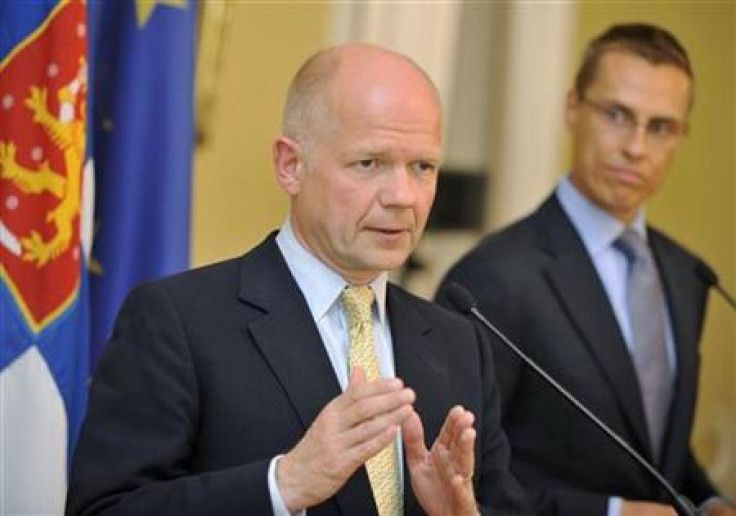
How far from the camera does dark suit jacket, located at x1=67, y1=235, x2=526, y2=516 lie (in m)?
1.67

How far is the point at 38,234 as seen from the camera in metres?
2.30

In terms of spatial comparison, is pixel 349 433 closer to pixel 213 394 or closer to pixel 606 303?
pixel 213 394

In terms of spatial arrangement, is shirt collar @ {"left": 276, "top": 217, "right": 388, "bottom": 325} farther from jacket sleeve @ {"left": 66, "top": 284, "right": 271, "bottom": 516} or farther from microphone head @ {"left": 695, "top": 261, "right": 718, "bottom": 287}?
microphone head @ {"left": 695, "top": 261, "right": 718, "bottom": 287}

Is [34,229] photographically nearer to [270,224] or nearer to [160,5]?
[160,5]

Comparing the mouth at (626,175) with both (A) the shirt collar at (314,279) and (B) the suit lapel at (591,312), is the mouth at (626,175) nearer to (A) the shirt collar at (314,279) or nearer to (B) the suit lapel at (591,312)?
(B) the suit lapel at (591,312)

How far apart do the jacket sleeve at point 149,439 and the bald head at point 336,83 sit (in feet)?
1.18

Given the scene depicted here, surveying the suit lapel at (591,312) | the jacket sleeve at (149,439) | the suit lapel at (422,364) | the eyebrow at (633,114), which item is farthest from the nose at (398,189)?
the eyebrow at (633,114)

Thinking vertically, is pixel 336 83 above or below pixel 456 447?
above

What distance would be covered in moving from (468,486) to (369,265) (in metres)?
0.38

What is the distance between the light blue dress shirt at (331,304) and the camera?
1.87 metres

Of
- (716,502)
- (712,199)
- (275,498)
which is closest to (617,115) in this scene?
(716,502)

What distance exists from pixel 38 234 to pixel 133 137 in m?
0.40

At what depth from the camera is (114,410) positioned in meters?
1.73

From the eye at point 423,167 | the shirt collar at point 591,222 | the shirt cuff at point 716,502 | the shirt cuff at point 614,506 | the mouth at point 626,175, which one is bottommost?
the shirt cuff at point 716,502
